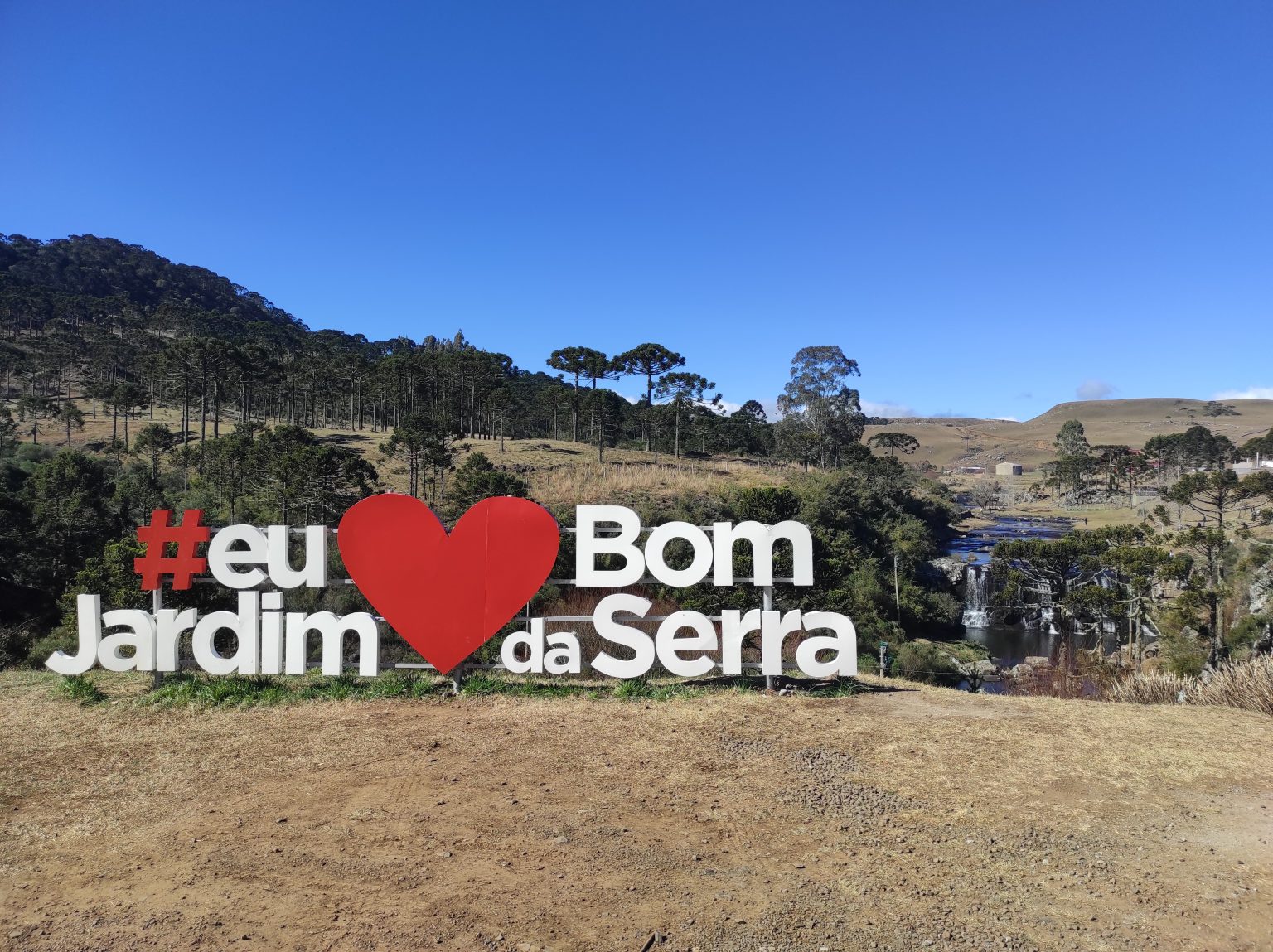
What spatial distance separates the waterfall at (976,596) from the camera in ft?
146

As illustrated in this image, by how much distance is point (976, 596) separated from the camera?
4662 centimetres

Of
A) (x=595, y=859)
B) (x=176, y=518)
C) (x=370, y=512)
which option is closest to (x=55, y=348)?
(x=176, y=518)

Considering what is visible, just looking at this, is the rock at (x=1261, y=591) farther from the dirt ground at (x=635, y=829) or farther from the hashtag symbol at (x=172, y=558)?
the hashtag symbol at (x=172, y=558)

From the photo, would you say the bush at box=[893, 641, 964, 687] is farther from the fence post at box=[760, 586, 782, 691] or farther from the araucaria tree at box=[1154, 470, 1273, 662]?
the fence post at box=[760, 586, 782, 691]

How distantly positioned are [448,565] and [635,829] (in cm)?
554

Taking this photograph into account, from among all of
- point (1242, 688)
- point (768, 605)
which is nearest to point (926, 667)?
point (1242, 688)

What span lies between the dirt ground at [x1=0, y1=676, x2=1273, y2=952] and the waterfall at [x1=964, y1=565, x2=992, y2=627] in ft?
120

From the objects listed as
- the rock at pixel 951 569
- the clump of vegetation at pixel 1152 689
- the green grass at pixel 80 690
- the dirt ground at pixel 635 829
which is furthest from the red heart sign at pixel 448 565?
the rock at pixel 951 569

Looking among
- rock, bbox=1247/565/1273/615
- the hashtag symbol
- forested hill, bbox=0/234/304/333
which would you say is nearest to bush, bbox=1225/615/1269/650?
rock, bbox=1247/565/1273/615

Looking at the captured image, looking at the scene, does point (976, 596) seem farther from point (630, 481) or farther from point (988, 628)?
point (630, 481)

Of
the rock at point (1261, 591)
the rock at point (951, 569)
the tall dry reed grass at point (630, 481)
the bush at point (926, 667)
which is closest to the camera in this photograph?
the bush at point (926, 667)

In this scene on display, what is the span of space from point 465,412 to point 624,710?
226 feet

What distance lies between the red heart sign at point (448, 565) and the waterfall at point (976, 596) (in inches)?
1547

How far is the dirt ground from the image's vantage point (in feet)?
17.0
